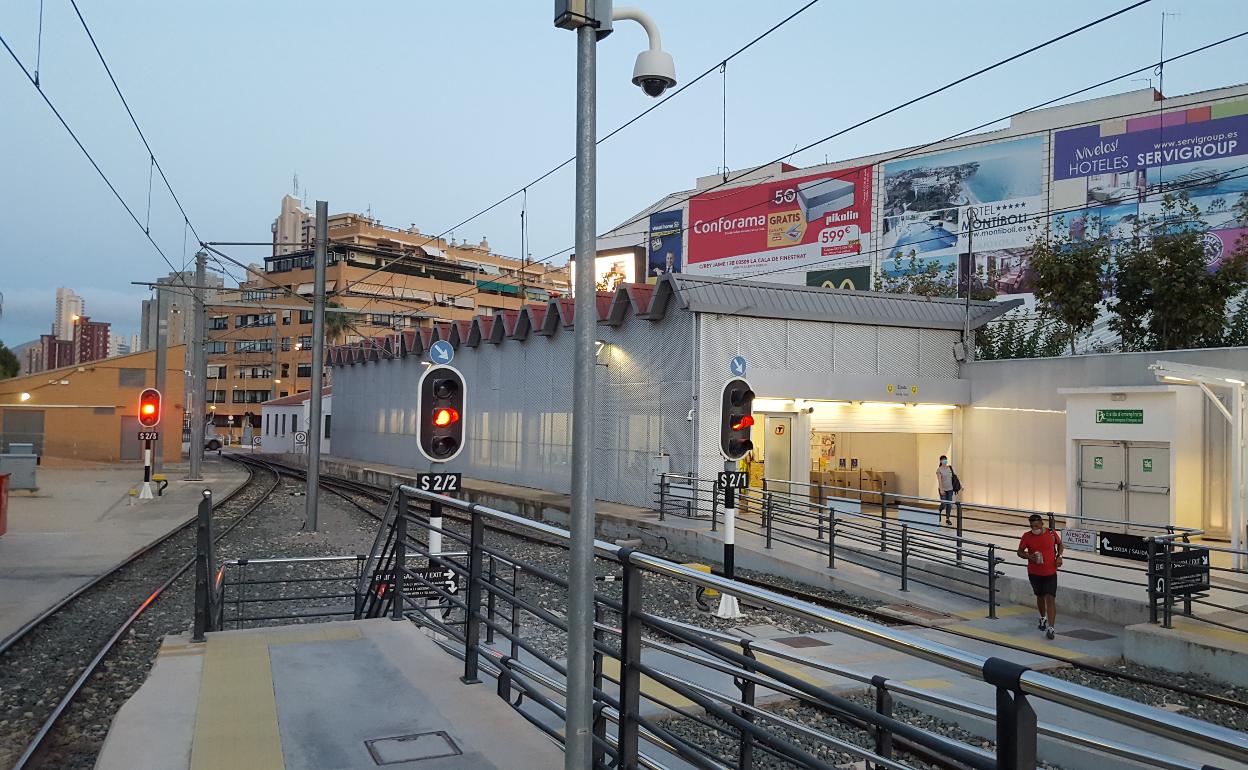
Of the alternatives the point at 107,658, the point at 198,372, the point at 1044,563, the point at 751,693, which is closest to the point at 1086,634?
the point at 1044,563

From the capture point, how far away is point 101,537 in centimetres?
2120

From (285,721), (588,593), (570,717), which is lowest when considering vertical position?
(285,721)

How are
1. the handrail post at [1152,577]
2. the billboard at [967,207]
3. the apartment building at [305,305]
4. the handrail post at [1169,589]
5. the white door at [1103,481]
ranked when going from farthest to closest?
the apartment building at [305,305] < the billboard at [967,207] < the white door at [1103,481] < the handrail post at [1152,577] < the handrail post at [1169,589]

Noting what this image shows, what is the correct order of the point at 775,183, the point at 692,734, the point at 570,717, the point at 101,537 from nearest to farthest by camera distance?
the point at 570,717, the point at 692,734, the point at 101,537, the point at 775,183

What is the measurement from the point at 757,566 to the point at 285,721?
13290 millimetres

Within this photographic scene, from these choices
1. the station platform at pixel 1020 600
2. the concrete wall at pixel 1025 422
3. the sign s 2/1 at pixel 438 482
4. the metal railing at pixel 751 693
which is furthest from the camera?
the concrete wall at pixel 1025 422

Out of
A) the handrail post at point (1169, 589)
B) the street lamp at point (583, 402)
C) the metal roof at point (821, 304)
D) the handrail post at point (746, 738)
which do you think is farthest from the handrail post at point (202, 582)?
the metal roof at point (821, 304)

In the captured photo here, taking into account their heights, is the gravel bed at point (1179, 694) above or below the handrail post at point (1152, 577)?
below

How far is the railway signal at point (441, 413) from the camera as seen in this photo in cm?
1033

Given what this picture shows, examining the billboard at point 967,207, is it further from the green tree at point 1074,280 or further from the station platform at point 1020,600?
the station platform at point 1020,600

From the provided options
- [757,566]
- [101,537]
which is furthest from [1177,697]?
[101,537]

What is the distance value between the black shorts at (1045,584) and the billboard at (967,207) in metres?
50.7

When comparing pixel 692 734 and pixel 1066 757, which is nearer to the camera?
pixel 1066 757

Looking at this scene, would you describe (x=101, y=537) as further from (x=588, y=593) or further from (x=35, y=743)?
(x=588, y=593)
